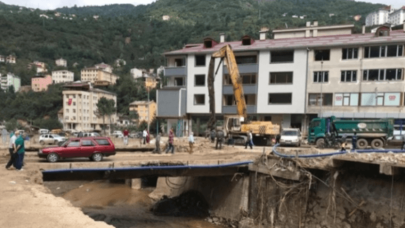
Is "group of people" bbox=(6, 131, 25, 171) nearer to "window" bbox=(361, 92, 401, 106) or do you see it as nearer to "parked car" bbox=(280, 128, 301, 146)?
"parked car" bbox=(280, 128, 301, 146)

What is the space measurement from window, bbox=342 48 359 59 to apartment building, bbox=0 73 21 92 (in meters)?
153

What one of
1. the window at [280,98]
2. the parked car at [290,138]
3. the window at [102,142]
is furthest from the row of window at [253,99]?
the window at [102,142]

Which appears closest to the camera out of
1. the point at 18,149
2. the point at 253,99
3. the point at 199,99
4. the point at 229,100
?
the point at 18,149

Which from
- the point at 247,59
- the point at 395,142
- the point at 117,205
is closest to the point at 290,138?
the point at 395,142

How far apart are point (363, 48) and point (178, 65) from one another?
2643 cm

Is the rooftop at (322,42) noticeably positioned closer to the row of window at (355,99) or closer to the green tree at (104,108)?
the row of window at (355,99)

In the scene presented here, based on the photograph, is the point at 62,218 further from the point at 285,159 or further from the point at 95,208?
the point at 95,208

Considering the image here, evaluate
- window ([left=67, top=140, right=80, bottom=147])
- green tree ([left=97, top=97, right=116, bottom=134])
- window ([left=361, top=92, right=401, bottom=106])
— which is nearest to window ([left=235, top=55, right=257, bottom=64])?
window ([left=361, top=92, right=401, bottom=106])

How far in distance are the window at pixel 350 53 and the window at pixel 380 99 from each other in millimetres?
4983

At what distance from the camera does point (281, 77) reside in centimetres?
4150

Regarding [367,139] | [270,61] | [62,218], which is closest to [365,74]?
[270,61]

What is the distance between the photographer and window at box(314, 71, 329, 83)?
128 ft

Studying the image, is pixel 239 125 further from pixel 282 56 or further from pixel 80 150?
pixel 282 56

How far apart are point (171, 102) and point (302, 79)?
62.2 feet
